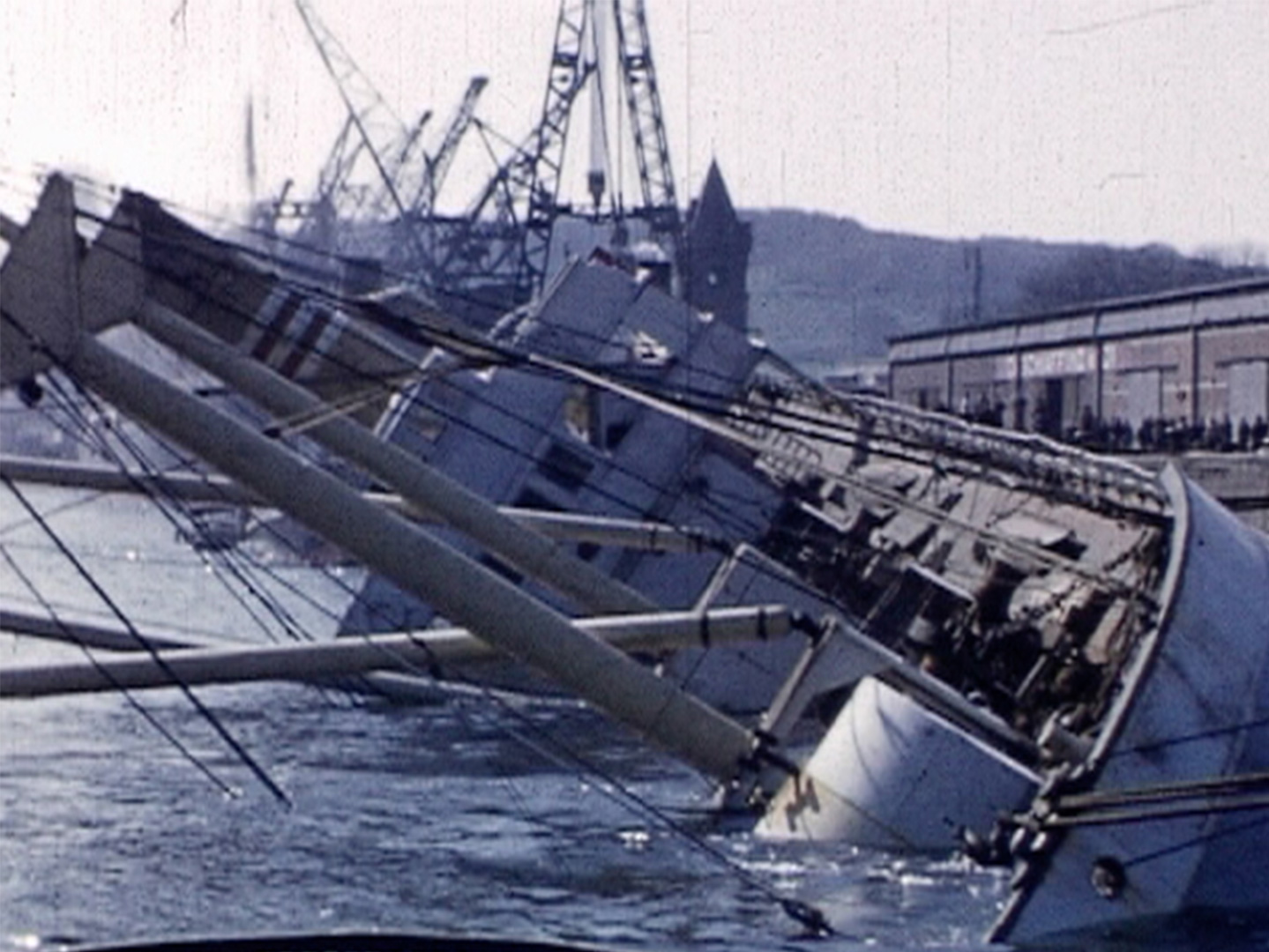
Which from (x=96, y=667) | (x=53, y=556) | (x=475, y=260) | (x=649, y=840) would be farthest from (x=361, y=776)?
(x=475, y=260)

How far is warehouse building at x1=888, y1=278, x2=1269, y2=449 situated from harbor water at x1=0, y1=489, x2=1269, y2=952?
22.0m

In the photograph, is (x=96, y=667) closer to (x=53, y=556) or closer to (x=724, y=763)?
(x=724, y=763)

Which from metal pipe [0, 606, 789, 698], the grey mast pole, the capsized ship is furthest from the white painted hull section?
metal pipe [0, 606, 789, 698]

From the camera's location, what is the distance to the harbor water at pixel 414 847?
21.2 m

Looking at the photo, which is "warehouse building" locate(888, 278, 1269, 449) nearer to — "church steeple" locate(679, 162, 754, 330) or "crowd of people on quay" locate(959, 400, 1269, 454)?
"crowd of people on quay" locate(959, 400, 1269, 454)

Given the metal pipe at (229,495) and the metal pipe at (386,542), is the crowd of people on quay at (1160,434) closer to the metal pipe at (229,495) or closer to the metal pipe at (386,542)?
the metal pipe at (229,495)

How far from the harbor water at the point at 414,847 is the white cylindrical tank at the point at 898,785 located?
0.28 meters

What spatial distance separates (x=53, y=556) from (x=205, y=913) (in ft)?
277

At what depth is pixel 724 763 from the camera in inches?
882

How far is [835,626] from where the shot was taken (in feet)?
86.3

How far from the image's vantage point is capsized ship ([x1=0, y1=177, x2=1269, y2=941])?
20703mm

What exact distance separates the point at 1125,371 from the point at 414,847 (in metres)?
48.8

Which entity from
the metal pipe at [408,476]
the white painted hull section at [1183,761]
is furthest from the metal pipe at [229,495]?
the white painted hull section at [1183,761]

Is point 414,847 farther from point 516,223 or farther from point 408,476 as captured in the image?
point 516,223
